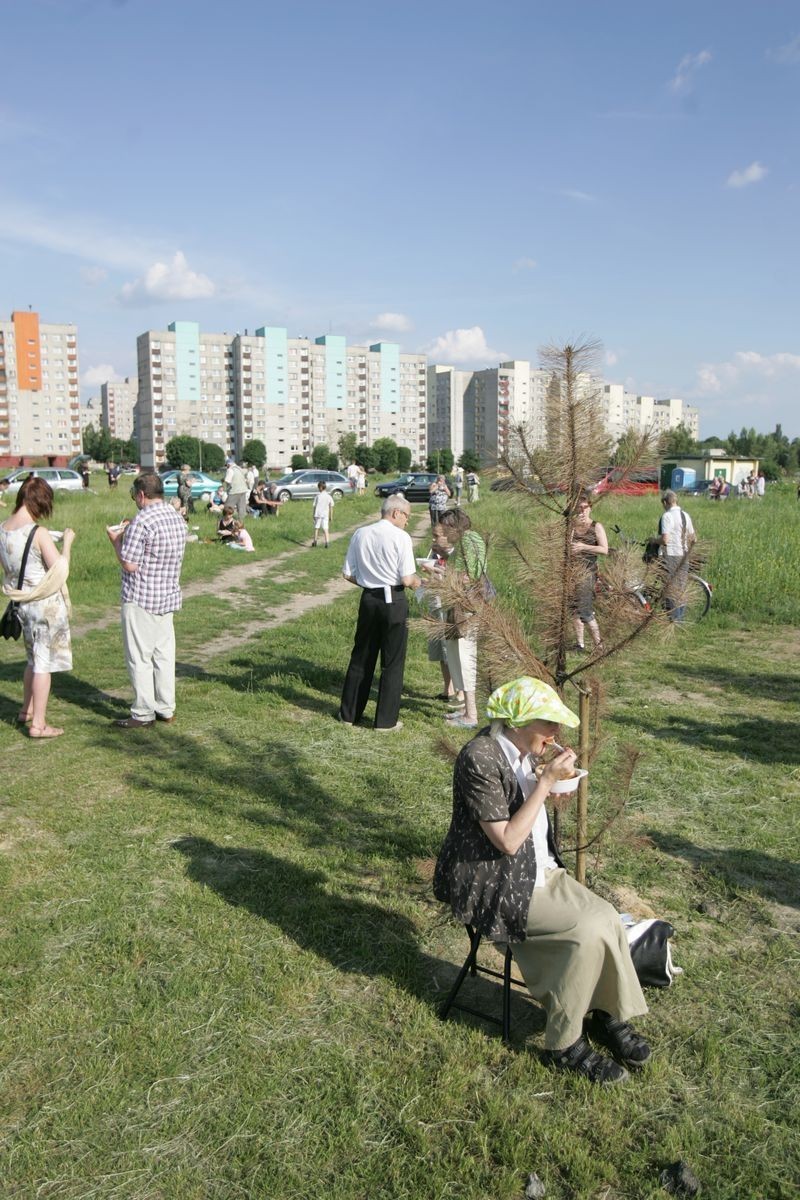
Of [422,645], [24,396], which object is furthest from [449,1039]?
[24,396]

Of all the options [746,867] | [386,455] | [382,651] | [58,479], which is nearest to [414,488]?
[58,479]

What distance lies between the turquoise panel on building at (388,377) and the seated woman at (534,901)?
142882mm

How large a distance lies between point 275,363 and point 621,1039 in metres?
138

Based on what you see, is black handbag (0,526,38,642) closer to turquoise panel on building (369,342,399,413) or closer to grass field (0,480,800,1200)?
grass field (0,480,800,1200)

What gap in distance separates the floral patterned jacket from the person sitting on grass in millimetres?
16761

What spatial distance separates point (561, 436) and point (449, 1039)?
6.95 feet

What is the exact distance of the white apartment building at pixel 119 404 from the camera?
19125 centimetres

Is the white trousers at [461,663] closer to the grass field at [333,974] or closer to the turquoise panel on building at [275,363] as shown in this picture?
the grass field at [333,974]

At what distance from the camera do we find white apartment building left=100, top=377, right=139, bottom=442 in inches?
7530

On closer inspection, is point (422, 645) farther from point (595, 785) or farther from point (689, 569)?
point (689, 569)

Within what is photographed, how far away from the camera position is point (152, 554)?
21.5 feet

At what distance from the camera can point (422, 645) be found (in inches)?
400

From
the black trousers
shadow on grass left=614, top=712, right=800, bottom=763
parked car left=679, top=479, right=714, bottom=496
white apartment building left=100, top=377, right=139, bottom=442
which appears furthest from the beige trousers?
white apartment building left=100, top=377, right=139, bottom=442

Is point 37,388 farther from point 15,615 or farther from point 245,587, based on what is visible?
point 15,615
